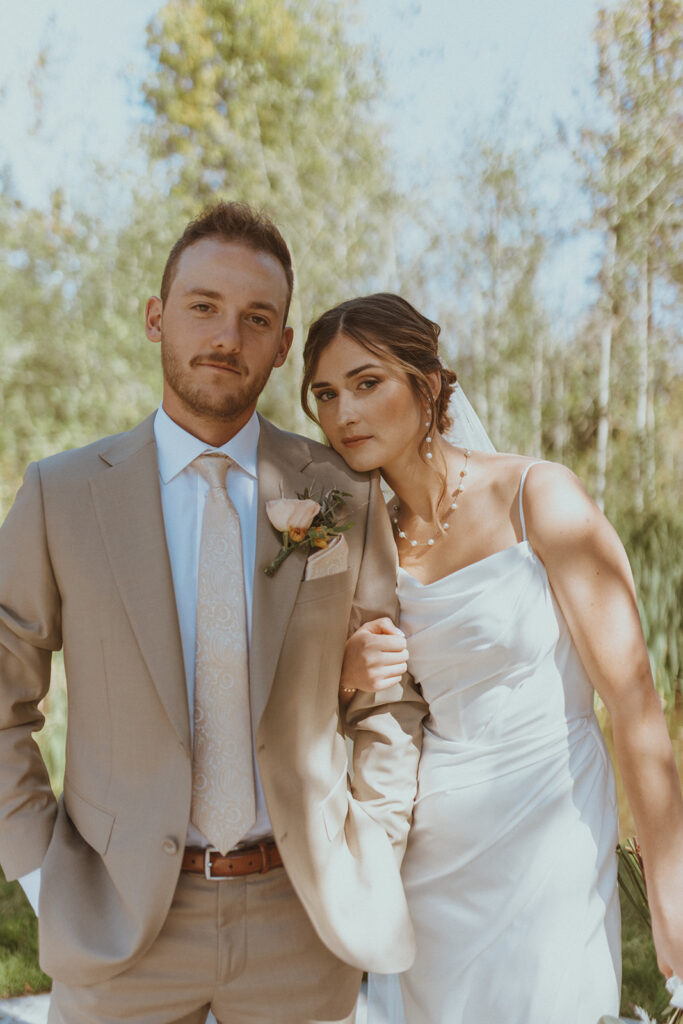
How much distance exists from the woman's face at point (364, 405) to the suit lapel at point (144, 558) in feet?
1.64

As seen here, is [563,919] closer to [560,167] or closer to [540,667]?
[540,667]

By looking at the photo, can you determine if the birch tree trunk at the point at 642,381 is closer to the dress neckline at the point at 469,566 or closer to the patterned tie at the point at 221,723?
the dress neckline at the point at 469,566

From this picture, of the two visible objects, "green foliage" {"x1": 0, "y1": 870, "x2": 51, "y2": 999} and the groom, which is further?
"green foliage" {"x1": 0, "y1": 870, "x2": 51, "y2": 999}

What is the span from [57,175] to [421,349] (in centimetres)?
874

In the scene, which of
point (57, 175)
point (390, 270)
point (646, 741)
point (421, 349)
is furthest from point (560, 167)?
point (646, 741)

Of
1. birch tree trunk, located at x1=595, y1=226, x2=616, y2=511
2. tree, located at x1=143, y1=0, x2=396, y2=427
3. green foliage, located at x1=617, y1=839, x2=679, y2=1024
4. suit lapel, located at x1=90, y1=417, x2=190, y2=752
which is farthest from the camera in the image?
tree, located at x1=143, y1=0, x2=396, y2=427

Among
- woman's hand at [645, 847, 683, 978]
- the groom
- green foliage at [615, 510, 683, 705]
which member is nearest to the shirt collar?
the groom

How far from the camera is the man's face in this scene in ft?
6.15

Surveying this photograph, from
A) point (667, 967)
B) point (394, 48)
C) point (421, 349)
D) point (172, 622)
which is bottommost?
point (667, 967)

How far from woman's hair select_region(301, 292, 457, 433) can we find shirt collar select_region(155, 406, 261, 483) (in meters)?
0.31

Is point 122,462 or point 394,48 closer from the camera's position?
point 122,462

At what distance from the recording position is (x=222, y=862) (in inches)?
69.2

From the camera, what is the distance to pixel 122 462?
184 cm

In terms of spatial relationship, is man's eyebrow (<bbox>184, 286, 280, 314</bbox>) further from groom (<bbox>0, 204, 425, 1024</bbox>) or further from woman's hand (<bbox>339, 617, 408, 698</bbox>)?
woman's hand (<bbox>339, 617, 408, 698</bbox>)
